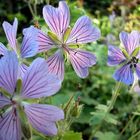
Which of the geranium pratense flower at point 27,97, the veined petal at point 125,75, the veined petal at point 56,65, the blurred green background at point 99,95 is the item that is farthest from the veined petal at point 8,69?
the blurred green background at point 99,95

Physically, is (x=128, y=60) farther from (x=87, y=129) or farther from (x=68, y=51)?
(x=87, y=129)

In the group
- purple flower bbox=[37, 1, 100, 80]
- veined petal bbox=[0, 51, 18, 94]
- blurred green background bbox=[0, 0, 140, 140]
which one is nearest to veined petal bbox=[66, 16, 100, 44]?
purple flower bbox=[37, 1, 100, 80]

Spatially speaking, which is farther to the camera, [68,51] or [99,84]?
[99,84]

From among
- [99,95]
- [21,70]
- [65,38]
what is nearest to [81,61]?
[65,38]

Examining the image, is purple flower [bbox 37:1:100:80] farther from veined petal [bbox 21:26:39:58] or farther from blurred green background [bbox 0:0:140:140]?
blurred green background [bbox 0:0:140:140]

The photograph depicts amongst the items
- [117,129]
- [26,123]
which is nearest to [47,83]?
[26,123]

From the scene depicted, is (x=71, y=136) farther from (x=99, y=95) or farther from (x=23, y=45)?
(x=99, y=95)
